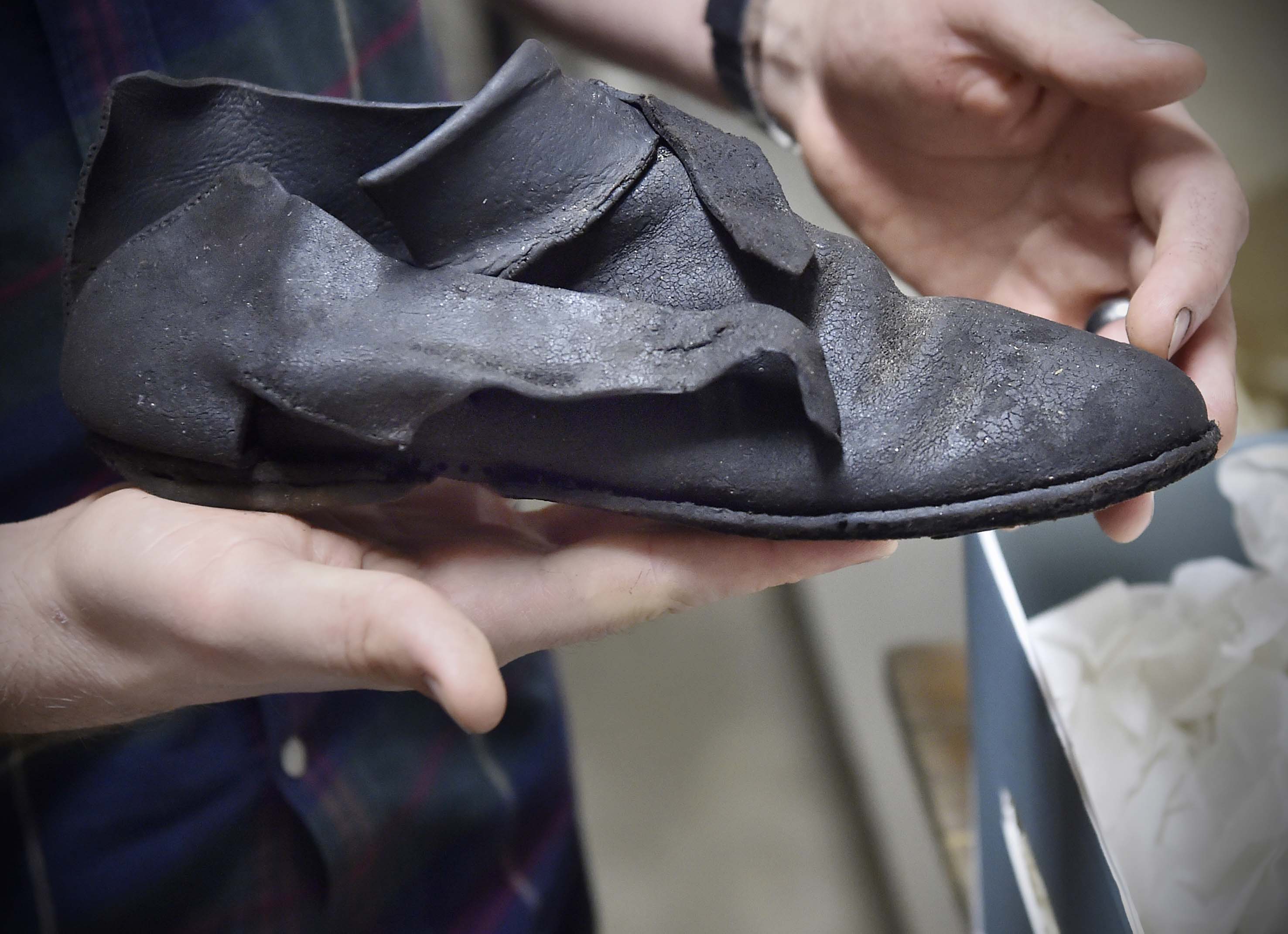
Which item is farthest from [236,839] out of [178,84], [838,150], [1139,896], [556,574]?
[838,150]

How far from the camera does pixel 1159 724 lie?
705mm

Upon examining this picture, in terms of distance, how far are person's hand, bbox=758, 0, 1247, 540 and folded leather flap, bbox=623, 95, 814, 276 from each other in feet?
0.74

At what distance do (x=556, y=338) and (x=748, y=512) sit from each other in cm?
15

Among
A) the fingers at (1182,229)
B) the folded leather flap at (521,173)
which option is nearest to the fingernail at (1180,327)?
the fingers at (1182,229)

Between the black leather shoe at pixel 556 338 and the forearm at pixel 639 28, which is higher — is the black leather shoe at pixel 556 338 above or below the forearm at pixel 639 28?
below

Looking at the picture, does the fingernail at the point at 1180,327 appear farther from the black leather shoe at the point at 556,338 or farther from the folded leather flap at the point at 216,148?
the folded leather flap at the point at 216,148

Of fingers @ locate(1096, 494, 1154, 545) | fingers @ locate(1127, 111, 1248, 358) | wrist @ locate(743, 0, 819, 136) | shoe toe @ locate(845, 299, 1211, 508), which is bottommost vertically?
fingers @ locate(1096, 494, 1154, 545)

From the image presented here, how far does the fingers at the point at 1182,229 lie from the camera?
58 cm

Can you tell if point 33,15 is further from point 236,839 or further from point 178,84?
point 236,839

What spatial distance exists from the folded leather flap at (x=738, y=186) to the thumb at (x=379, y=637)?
266 mm

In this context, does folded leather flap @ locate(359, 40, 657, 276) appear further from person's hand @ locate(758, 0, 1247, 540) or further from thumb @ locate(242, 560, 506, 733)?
person's hand @ locate(758, 0, 1247, 540)

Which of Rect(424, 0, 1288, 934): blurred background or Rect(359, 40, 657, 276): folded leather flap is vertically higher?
Rect(359, 40, 657, 276): folded leather flap

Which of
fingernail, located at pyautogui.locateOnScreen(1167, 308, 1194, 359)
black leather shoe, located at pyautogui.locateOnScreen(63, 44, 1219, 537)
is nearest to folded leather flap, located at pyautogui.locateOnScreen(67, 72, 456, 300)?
black leather shoe, located at pyautogui.locateOnScreen(63, 44, 1219, 537)

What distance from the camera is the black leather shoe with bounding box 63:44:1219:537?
0.51 meters
